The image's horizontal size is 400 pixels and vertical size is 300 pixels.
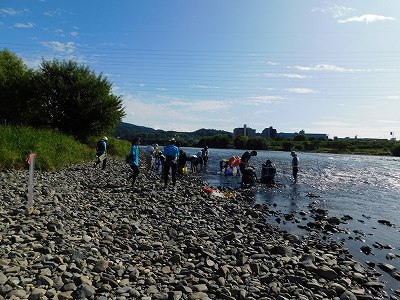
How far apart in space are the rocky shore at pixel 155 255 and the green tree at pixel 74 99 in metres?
25.4

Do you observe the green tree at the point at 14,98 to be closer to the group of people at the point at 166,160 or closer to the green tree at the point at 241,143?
the group of people at the point at 166,160

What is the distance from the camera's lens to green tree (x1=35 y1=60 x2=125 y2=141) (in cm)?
3675

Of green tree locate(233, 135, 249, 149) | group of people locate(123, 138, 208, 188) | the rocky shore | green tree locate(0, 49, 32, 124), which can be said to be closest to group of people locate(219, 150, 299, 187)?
group of people locate(123, 138, 208, 188)

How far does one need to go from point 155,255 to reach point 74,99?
32505 mm

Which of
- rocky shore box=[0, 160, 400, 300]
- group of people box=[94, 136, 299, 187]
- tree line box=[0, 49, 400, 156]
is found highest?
tree line box=[0, 49, 400, 156]

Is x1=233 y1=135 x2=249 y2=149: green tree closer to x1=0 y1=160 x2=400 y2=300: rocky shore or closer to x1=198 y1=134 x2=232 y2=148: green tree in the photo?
x1=198 y1=134 x2=232 y2=148: green tree

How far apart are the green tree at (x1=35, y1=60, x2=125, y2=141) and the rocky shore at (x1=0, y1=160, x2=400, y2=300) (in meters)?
25.4

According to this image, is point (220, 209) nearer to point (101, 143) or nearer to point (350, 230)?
point (350, 230)

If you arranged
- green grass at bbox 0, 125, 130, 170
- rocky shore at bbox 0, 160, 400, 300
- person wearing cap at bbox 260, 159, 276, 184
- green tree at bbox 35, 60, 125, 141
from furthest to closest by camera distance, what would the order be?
1. green tree at bbox 35, 60, 125, 141
2. person wearing cap at bbox 260, 159, 276, 184
3. green grass at bbox 0, 125, 130, 170
4. rocky shore at bbox 0, 160, 400, 300

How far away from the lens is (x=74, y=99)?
36406 mm

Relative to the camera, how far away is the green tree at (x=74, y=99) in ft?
121

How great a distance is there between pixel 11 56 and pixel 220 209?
151ft

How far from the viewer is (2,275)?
18.3 ft

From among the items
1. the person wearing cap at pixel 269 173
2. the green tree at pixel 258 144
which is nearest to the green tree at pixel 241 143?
the green tree at pixel 258 144
